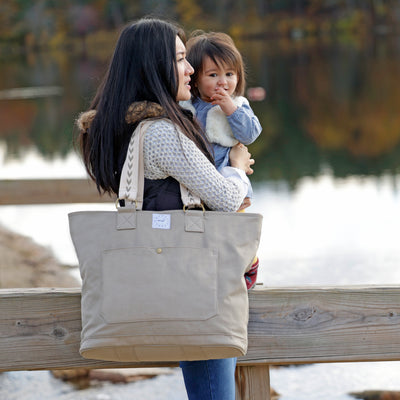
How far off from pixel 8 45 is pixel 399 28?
1039 inches

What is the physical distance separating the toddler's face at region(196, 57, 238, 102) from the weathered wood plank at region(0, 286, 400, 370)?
21.6 inches

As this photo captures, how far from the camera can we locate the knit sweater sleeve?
1518mm

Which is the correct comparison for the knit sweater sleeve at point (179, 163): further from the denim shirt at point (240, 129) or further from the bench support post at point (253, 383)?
the bench support post at point (253, 383)

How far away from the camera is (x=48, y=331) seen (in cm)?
166

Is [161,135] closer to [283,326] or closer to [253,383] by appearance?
[283,326]

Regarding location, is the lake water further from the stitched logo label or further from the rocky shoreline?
the stitched logo label

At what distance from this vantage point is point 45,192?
4293mm

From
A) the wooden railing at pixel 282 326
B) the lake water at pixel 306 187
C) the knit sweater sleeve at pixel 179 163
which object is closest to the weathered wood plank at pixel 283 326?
the wooden railing at pixel 282 326

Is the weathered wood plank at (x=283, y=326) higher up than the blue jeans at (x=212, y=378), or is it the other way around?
the weathered wood plank at (x=283, y=326)

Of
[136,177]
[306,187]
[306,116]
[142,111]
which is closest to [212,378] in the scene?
[136,177]

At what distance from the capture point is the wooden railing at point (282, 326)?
163 cm

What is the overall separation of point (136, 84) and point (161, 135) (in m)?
0.14

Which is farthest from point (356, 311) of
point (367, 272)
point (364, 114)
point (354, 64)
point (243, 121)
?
point (354, 64)

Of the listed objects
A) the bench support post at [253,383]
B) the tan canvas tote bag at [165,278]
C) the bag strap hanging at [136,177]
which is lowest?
the bench support post at [253,383]
